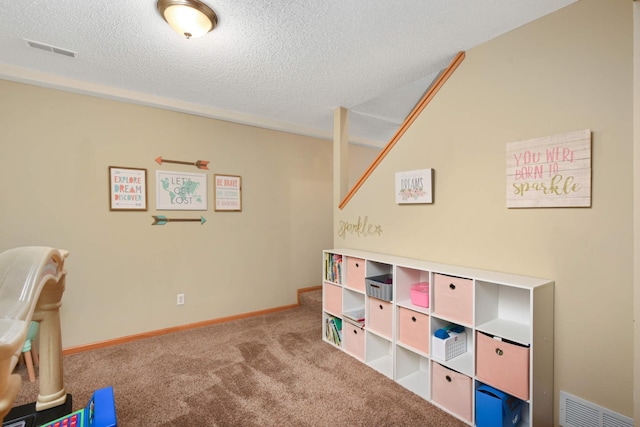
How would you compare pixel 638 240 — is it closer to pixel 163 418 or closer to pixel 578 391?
pixel 578 391

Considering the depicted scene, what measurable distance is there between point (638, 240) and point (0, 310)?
2.26 meters

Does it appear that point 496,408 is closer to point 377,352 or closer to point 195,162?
point 377,352

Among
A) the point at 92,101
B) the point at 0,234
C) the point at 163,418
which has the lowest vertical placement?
the point at 163,418

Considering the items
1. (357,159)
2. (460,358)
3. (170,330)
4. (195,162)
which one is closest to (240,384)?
(170,330)

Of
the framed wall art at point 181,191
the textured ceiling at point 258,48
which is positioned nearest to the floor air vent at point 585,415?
the textured ceiling at point 258,48

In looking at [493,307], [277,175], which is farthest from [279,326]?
[493,307]

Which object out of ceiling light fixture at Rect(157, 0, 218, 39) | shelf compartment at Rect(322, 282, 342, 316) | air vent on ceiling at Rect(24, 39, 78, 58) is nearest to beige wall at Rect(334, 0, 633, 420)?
shelf compartment at Rect(322, 282, 342, 316)

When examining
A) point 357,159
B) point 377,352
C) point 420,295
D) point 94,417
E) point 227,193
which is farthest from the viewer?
point 357,159

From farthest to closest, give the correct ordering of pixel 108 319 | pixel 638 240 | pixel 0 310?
1. pixel 108 319
2. pixel 638 240
3. pixel 0 310

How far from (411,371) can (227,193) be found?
2574 mm

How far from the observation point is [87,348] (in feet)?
9.20

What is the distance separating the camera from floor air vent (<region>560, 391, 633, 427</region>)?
1566 mm

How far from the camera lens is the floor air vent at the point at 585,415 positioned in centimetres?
157

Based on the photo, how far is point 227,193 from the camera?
356 centimetres
